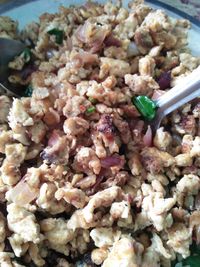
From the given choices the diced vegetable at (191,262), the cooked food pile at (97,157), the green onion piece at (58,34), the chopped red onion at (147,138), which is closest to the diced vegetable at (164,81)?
the cooked food pile at (97,157)

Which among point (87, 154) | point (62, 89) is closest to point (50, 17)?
point (62, 89)

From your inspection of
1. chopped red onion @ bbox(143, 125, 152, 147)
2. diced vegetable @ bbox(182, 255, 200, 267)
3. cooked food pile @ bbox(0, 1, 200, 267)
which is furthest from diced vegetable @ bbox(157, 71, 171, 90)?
diced vegetable @ bbox(182, 255, 200, 267)

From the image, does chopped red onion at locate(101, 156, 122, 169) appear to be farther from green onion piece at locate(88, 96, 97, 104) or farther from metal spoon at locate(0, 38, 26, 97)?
metal spoon at locate(0, 38, 26, 97)

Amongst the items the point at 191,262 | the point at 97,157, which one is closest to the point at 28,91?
the point at 97,157

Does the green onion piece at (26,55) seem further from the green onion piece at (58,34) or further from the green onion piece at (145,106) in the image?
the green onion piece at (145,106)

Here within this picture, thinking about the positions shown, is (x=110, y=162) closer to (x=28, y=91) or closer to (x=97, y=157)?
(x=97, y=157)

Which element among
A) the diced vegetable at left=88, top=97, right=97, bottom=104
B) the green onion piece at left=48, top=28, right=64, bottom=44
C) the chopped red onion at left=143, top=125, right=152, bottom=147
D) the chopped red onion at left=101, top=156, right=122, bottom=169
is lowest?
the chopped red onion at left=101, top=156, right=122, bottom=169

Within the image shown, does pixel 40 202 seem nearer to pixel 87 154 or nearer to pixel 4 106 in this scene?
pixel 87 154
